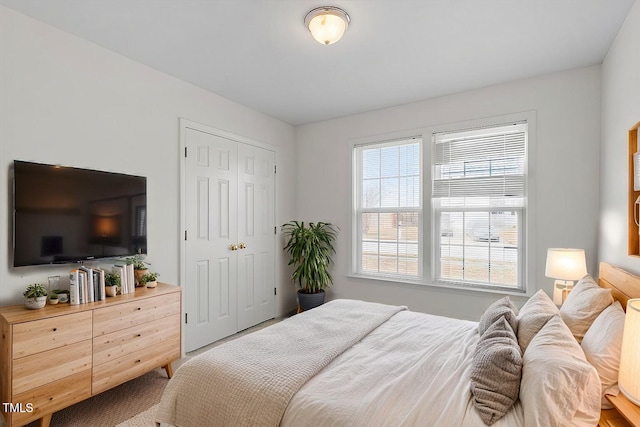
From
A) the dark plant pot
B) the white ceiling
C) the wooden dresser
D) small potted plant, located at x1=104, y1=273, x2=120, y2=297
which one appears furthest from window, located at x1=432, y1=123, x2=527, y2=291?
small potted plant, located at x1=104, y1=273, x2=120, y2=297

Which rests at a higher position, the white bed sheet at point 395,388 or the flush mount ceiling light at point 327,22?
the flush mount ceiling light at point 327,22

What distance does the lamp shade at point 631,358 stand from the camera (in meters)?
1.12

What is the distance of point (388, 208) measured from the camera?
13.1 ft

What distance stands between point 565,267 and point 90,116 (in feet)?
12.6

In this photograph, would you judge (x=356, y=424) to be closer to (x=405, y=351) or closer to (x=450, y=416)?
(x=450, y=416)

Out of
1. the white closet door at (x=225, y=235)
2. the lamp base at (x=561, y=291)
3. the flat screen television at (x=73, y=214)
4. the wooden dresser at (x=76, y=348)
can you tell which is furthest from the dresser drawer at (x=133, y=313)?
the lamp base at (x=561, y=291)

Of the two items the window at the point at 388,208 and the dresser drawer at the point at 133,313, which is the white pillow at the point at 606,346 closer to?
the window at the point at 388,208

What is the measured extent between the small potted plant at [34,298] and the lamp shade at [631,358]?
290cm

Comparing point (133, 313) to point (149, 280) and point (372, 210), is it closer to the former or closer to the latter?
point (149, 280)

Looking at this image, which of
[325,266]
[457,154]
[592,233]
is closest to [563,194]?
[592,233]

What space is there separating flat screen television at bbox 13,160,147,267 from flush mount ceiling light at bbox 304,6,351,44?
1.85 meters

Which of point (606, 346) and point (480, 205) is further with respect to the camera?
point (480, 205)

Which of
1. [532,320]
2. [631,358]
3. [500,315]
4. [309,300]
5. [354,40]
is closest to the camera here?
[631,358]

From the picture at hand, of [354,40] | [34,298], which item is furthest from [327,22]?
[34,298]
